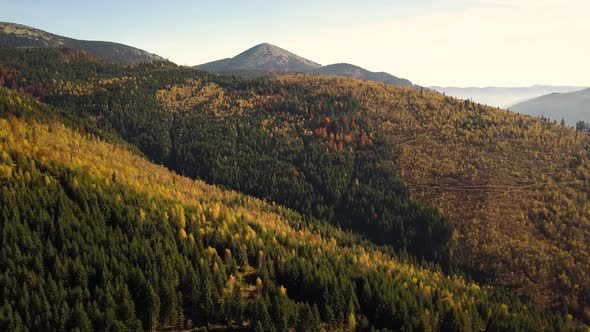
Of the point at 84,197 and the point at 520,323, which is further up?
the point at 84,197

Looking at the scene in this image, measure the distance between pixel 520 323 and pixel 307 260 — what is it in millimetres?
74760

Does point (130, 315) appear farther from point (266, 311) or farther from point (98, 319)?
point (266, 311)

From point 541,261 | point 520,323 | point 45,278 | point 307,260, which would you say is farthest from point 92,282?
point 541,261

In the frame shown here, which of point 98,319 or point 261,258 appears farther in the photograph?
point 261,258

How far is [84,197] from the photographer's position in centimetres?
14838

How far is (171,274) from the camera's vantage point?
115 m

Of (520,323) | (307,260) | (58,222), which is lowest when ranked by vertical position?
(520,323)

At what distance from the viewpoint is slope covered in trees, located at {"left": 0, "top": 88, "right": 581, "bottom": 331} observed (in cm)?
10356

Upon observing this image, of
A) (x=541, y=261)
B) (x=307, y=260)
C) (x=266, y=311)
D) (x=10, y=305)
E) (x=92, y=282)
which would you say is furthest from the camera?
(x=541, y=261)

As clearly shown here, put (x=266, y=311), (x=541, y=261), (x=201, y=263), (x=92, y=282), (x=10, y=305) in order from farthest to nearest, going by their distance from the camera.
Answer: (x=541, y=261)
(x=201, y=263)
(x=92, y=282)
(x=266, y=311)
(x=10, y=305)

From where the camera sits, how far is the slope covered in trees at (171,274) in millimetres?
103562

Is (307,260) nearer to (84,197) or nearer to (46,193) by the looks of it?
(84,197)

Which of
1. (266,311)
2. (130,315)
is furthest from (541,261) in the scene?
(130,315)

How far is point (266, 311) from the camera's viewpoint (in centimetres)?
10400
